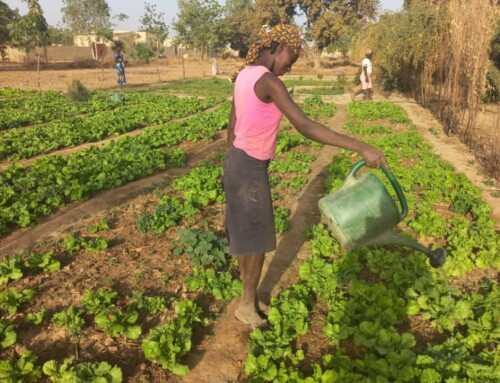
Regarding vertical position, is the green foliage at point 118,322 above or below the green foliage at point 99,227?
below

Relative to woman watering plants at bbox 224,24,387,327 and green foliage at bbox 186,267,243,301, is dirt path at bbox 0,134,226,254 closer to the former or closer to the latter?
green foliage at bbox 186,267,243,301

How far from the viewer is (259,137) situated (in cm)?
257

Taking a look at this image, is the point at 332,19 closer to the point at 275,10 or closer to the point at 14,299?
the point at 275,10

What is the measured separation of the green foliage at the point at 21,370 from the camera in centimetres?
250

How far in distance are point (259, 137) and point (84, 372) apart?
1945 millimetres

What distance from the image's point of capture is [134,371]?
9.02 ft

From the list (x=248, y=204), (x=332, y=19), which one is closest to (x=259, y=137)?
(x=248, y=204)

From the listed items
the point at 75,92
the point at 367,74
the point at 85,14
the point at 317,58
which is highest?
the point at 85,14

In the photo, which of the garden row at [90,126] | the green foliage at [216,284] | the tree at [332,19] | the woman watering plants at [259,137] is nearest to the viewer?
the woman watering plants at [259,137]

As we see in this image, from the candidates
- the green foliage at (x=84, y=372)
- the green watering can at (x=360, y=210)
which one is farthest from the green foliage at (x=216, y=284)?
the green watering can at (x=360, y=210)

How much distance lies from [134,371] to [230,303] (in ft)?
3.32

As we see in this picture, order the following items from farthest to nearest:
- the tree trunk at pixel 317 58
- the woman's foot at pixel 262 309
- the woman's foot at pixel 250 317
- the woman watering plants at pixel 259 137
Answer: the tree trunk at pixel 317 58 → the woman's foot at pixel 262 309 → the woman's foot at pixel 250 317 → the woman watering plants at pixel 259 137

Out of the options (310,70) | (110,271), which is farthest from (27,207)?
(310,70)

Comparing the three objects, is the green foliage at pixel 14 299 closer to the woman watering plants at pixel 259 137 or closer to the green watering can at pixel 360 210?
the woman watering plants at pixel 259 137
